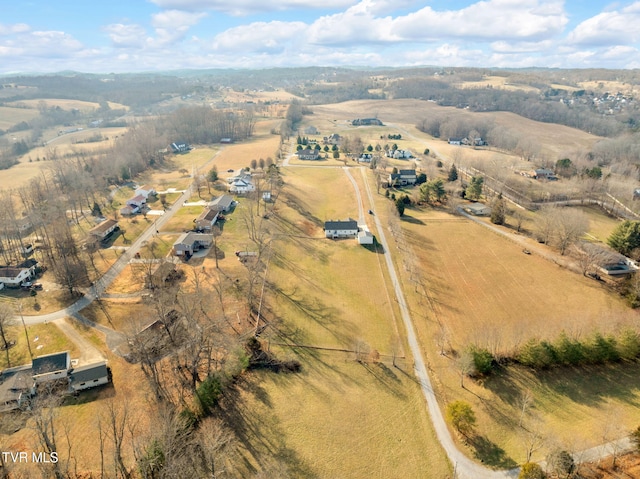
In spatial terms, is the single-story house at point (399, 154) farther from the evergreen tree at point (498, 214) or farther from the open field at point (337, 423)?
the open field at point (337, 423)

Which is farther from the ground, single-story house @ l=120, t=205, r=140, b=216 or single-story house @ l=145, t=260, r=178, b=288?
single-story house @ l=120, t=205, r=140, b=216

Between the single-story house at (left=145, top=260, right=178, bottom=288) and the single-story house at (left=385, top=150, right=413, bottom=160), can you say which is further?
the single-story house at (left=385, top=150, right=413, bottom=160)

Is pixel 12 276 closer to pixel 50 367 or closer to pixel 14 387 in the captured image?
pixel 50 367

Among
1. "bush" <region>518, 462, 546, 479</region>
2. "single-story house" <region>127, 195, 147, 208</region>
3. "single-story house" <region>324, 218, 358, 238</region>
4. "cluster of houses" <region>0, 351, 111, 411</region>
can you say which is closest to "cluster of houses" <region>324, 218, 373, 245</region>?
"single-story house" <region>324, 218, 358, 238</region>

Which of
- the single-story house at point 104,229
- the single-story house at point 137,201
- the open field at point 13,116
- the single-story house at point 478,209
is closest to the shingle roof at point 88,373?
the single-story house at point 104,229

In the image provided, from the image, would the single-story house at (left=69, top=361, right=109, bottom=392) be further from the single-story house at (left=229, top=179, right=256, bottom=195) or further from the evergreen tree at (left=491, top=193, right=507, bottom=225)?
the evergreen tree at (left=491, top=193, right=507, bottom=225)

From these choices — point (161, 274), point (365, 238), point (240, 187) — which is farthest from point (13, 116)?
point (365, 238)

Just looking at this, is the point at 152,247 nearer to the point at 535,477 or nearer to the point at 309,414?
the point at 309,414
